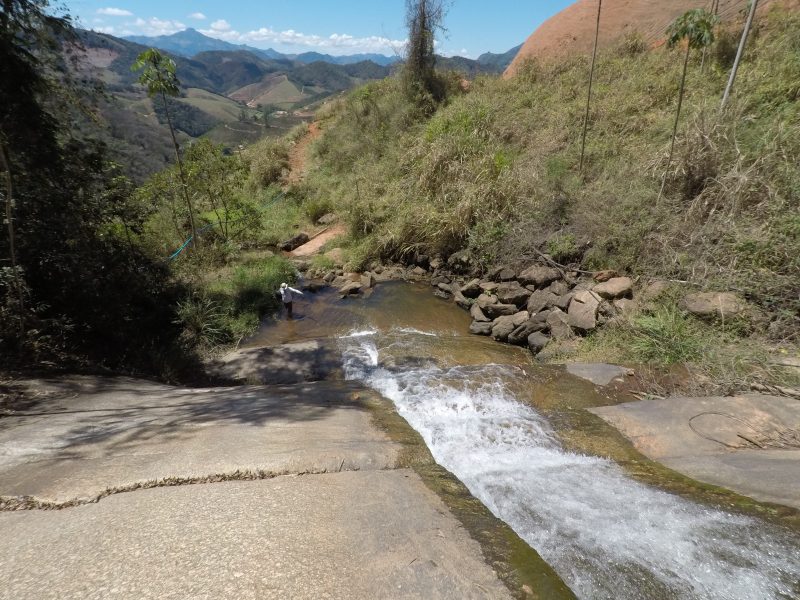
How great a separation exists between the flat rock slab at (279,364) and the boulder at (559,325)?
12.4 ft

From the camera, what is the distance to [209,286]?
8461mm

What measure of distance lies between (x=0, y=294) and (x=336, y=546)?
552cm

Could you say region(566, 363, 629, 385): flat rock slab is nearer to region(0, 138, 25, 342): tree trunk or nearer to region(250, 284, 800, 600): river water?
region(250, 284, 800, 600): river water

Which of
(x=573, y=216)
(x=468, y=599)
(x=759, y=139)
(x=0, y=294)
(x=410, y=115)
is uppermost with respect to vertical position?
(x=410, y=115)

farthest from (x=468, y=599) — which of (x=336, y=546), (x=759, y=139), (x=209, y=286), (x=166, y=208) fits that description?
(x=166, y=208)

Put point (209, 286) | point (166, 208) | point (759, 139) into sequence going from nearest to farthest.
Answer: point (759, 139)
point (209, 286)
point (166, 208)

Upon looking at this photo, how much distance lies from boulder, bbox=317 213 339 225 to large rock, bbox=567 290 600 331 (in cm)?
933

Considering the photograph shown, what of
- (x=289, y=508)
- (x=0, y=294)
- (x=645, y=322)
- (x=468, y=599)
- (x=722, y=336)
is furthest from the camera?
(x=645, y=322)

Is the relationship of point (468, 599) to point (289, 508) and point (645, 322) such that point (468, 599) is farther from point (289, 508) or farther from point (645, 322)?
point (645, 322)

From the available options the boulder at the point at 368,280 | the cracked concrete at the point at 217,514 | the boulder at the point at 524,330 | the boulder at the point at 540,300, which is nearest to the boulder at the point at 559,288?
the boulder at the point at 540,300

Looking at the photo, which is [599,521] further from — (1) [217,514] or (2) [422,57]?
(2) [422,57]

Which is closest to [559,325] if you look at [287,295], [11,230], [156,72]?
[287,295]

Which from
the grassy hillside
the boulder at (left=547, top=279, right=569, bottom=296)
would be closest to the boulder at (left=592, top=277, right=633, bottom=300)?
the grassy hillside

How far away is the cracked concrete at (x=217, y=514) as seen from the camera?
75.6 inches
